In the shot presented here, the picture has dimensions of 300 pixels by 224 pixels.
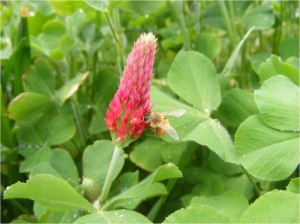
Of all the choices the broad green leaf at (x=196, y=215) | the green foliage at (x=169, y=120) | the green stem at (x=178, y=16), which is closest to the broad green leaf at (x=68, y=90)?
the green foliage at (x=169, y=120)

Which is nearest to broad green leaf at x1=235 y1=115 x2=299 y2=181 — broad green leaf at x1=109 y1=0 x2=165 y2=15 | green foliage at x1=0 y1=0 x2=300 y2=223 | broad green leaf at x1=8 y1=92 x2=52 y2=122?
green foliage at x1=0 y1=0 x2=300 y2=223

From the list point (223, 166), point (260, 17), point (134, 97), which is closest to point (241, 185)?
point (223, 166)

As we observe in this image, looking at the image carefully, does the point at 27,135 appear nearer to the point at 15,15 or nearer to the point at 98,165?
the point at 98,165

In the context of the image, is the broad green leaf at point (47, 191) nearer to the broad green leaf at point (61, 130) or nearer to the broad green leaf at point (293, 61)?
the broad green leaf at point (61, 130)

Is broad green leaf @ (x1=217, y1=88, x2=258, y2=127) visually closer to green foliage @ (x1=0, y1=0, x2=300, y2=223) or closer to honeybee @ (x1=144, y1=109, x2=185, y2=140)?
green foliage @ (x1=0, y1=0, x2=300, y2=223)

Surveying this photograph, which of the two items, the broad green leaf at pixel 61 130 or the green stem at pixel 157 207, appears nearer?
the green stem at pixel 157 207
